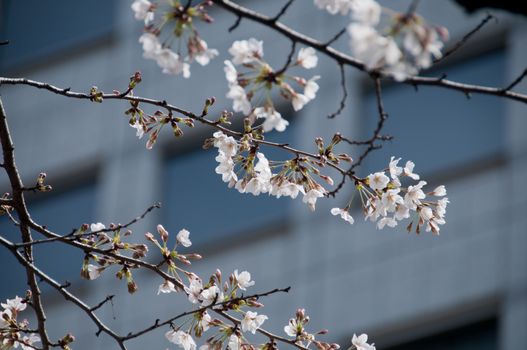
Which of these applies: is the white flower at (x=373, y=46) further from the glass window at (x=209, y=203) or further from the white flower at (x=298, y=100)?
the glass window at (x=209, y=203)

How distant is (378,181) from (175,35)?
116cm

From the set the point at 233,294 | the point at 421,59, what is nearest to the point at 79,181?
the point at 233,294

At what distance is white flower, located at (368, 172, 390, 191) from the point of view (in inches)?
172

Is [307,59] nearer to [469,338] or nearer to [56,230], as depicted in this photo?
[469,338]

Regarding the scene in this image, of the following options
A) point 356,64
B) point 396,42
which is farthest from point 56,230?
point 396,42

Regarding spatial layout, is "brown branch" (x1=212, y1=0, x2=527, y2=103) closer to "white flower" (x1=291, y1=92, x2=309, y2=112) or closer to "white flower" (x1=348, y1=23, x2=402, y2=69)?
"white flower" (x1=348, y1=23, x2=402, y2=69)

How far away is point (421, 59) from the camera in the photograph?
3.14m

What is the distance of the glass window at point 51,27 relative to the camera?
16.4 metres

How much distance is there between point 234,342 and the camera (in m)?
4.29

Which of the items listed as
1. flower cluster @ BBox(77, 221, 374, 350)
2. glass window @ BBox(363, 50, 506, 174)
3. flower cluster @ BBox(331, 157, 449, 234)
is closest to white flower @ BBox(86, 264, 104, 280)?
flower cluster @ BBox(77, 221, 374, 350)

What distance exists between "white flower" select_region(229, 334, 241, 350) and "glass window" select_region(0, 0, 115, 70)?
1226 cm

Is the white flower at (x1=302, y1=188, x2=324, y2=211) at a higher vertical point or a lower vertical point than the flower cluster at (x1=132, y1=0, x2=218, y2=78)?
higher

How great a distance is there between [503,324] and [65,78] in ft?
24.6

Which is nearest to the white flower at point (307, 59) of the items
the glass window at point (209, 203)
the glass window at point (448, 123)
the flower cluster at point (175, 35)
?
the flower cluster at point (175, 35)
